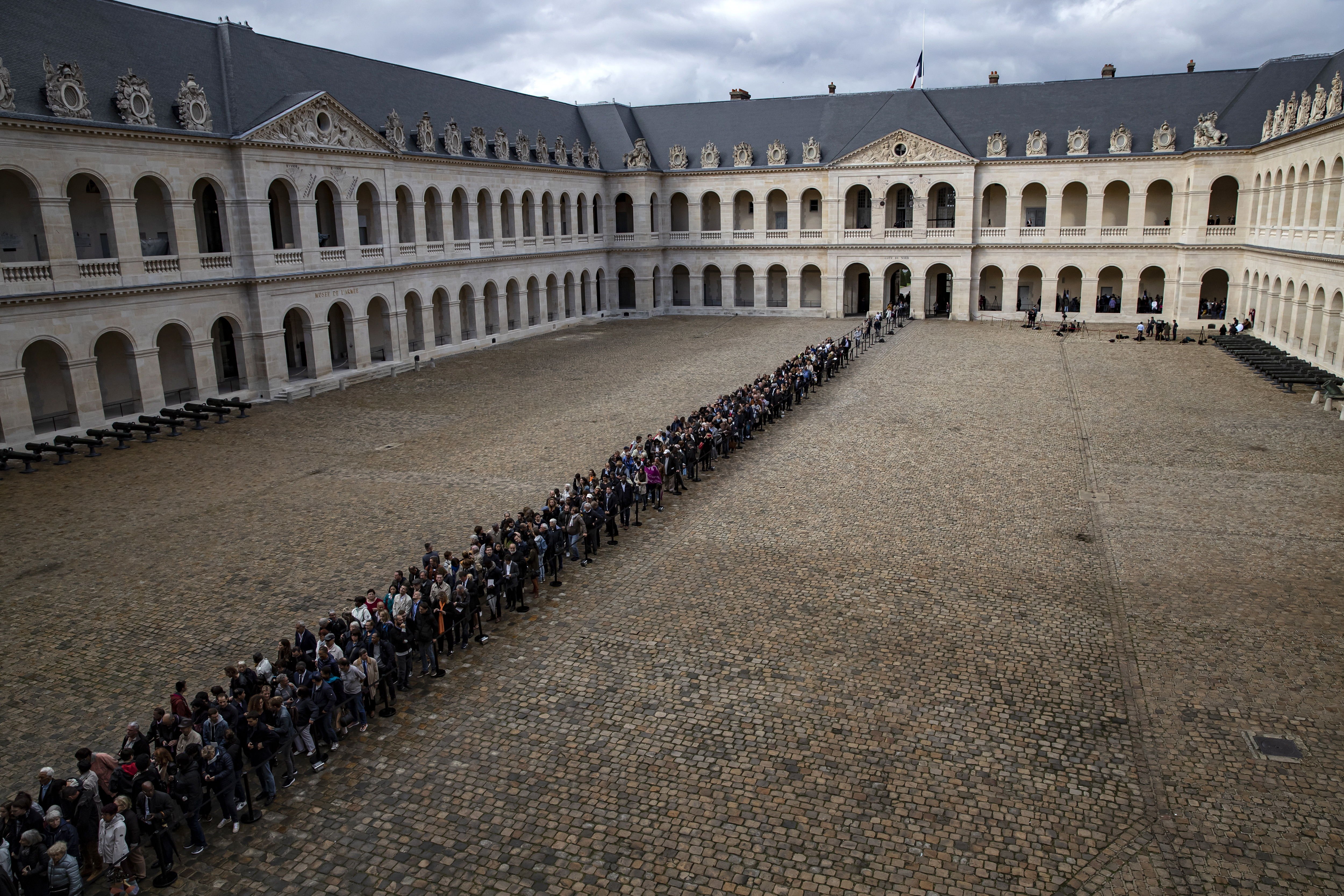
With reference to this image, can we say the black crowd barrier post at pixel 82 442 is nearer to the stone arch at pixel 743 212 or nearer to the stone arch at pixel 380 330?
the stone arch at pixel 380 330

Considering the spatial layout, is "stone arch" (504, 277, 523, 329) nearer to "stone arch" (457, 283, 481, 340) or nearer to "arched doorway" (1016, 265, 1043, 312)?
"stone arch" (457, 283, 481, 340)

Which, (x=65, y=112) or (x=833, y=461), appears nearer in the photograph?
(x=833, y=461)

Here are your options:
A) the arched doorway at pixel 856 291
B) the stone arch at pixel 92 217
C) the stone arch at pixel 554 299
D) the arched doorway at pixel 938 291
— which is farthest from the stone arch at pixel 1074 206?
the stone arch at pixel 92 217

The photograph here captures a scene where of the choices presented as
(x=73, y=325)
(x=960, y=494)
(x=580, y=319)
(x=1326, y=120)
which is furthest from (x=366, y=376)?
(x=1326, y=120)

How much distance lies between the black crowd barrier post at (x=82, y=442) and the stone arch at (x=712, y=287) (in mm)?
46290

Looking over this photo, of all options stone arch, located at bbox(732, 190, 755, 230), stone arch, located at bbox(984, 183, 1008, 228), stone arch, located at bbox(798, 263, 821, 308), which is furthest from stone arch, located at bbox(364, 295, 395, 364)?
stone arch, located at bbox(984, 183, 1008, 228)

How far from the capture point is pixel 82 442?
30.1 m

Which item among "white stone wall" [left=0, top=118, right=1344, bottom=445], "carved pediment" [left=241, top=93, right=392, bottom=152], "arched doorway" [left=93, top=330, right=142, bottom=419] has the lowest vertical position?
"arched doorway" [left=93, top=330, right=142, bottom=419]

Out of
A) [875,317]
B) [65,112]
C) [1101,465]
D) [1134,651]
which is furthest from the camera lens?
[875,317]

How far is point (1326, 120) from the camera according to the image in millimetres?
38406

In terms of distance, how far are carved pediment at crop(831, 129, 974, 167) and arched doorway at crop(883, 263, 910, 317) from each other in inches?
273

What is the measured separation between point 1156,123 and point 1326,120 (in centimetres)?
1924

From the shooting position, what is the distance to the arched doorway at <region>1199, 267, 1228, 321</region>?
55.5m

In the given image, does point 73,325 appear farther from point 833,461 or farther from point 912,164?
point 912,164
